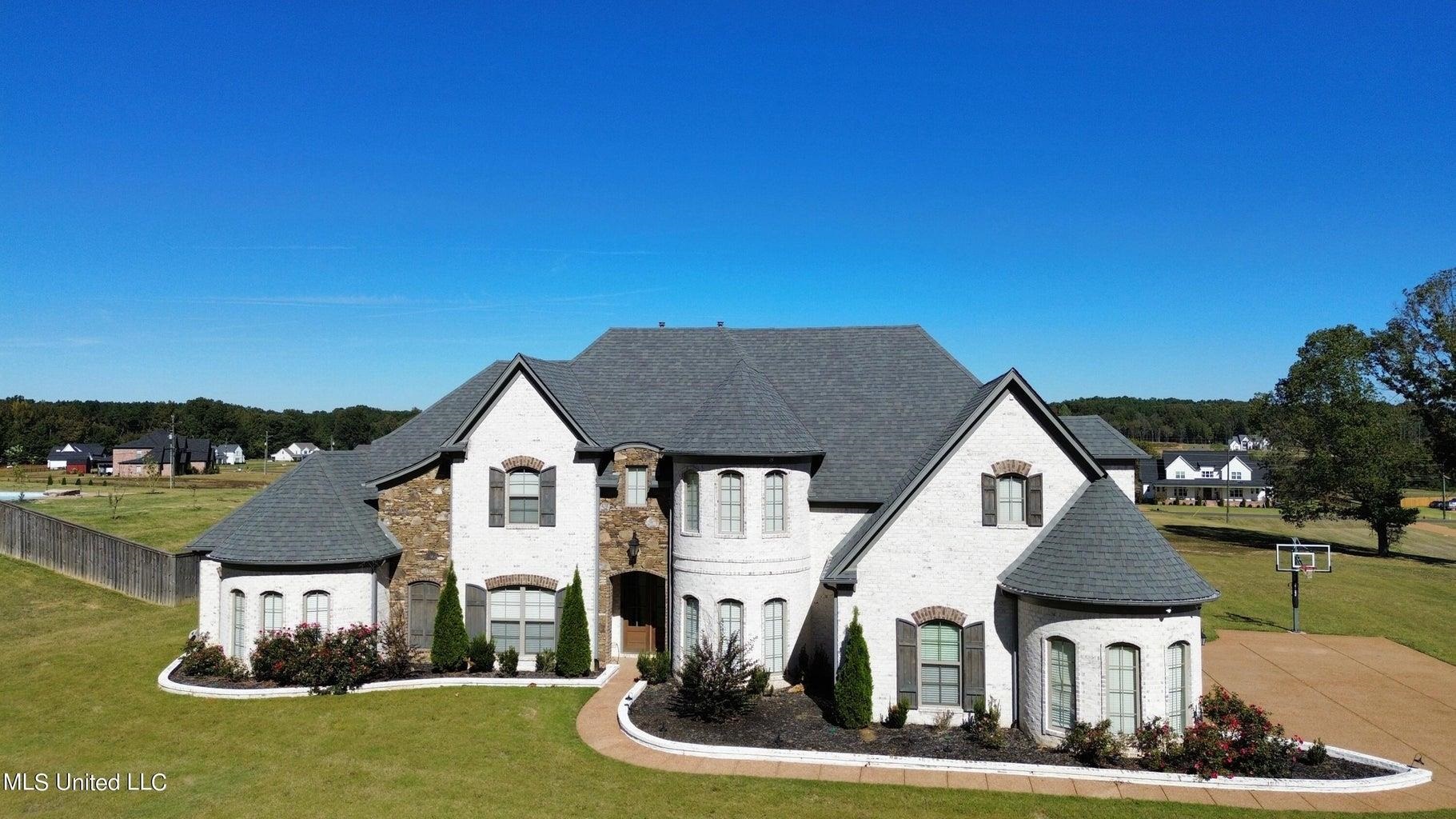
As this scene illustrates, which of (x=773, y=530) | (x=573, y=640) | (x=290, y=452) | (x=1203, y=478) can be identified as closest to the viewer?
(x=773, y=530)

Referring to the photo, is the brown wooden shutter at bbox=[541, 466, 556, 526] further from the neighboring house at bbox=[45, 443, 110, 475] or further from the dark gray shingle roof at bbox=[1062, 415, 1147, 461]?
the neighboring house at bbox=[45, 443, 110, 475]

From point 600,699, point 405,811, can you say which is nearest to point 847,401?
point 600,699

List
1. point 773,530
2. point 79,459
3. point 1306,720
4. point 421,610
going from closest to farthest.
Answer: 1. point 1306,720
2. point 773,530
3. point 421,610
4. point 79,459

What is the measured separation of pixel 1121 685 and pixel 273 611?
2176 centimetres

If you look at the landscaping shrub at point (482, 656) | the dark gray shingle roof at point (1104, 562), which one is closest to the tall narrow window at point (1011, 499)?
the dark gray shingle roof at point (1104, 562)

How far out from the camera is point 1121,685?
52.3 feet

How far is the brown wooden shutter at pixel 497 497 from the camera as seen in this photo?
72.2 feet

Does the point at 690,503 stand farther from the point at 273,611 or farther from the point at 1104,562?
the point at 273,611

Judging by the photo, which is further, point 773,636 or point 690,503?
point 690,503

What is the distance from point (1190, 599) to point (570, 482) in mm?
15961

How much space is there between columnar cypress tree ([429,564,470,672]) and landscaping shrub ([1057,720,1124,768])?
16.0m

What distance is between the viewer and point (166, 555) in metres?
29.8

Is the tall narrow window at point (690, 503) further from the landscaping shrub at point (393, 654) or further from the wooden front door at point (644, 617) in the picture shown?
the landscaping shrub at point (393, 654)

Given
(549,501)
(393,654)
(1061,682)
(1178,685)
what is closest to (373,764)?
(393,654)
